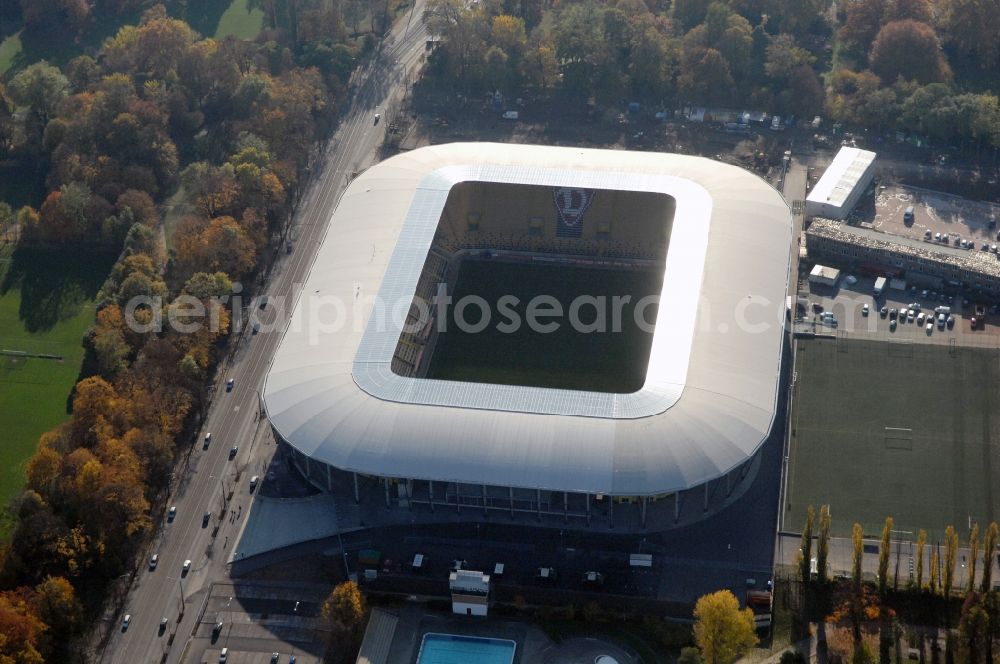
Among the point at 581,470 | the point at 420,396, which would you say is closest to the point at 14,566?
the point at 420,396

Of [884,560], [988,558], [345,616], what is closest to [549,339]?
[345,616]

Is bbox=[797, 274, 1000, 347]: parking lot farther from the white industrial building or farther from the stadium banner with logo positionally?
the stadium banner with logo

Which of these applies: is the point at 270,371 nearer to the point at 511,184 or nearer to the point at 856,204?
the point at 511,184

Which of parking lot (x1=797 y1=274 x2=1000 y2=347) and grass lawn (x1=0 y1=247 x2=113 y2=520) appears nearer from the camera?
grass lawn (x1=0 y1=247 x2=113 y2=520)

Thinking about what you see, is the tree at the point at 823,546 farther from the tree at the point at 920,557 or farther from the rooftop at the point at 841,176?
the rooftop at the point at 841,176

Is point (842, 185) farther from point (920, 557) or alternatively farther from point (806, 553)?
point (806, 553)

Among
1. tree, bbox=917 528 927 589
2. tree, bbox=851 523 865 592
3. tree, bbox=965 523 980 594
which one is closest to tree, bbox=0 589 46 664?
tree, bbox=851 523 865 592
